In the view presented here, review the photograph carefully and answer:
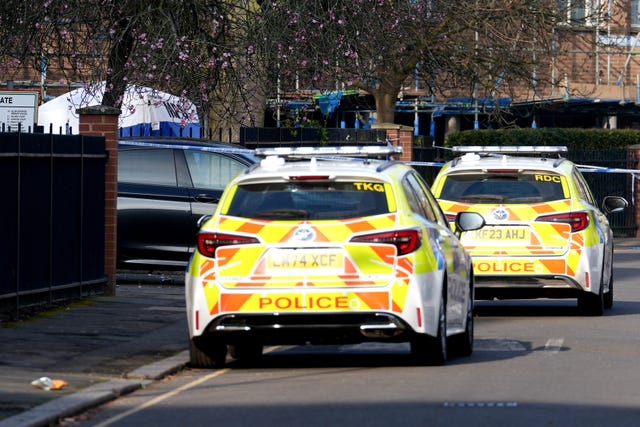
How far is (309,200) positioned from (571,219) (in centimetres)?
523

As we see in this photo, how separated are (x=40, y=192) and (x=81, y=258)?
50.8 inches

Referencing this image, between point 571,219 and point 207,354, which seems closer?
point 207,354

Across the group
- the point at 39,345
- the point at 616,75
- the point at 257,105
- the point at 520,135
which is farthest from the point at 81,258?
the point at 616,75

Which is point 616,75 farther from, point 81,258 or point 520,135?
point 81,258

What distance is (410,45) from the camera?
34.4 m

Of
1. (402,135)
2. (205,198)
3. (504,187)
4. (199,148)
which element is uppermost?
(402,135)

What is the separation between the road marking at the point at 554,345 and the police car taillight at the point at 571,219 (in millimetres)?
2335

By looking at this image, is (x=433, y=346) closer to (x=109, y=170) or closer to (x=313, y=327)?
(x=313, y=327)

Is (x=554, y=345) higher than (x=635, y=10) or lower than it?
lower

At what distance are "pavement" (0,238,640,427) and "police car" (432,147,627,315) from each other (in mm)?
3032

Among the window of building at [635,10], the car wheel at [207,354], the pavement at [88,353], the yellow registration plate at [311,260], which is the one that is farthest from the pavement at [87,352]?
the window of building at [635,10]

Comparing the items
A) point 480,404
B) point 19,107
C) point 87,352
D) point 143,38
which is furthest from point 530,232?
point 143,38

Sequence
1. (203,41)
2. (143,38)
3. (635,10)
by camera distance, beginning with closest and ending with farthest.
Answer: (203,41) < (143,38) < (635,10)

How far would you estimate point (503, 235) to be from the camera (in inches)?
617
